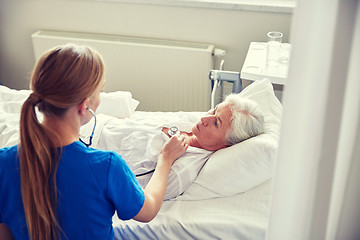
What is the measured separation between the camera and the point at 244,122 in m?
1.66

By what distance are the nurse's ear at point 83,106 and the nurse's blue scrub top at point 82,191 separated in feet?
0.28

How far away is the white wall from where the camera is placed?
2.58 metres

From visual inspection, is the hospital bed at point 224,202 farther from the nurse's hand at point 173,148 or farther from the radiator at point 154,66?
the radiator at point 154,66

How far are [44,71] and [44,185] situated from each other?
0.97 ft

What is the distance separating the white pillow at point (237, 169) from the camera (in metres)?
1.55

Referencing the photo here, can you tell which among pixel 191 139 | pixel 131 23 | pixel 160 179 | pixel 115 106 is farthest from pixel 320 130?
pixel 131 23

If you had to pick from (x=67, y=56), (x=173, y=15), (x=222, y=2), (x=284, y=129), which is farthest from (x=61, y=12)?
(x=284, y=129)

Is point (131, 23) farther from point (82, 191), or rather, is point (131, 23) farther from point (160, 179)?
point (82, 191)

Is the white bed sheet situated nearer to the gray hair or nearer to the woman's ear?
the gray hair

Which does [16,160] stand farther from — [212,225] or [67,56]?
[212,225]

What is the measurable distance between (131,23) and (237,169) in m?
1.51

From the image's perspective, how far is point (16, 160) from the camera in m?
1.17

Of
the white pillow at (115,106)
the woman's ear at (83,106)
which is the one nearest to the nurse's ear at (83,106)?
the woman's ear at (83,106)

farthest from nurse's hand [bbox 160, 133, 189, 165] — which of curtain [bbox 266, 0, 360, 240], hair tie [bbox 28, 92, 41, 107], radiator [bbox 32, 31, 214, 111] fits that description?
radiator [bbox 32, 31, 214, 111]
